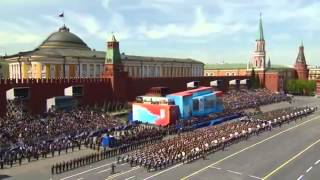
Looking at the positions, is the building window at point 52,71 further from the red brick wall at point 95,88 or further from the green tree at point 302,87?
the green tree at point 302,87

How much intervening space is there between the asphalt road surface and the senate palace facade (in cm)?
2759

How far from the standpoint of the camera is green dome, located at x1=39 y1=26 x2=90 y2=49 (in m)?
73.8

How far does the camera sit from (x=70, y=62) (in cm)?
6378

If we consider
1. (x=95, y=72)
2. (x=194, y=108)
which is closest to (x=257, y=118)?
(x=194, y=108)

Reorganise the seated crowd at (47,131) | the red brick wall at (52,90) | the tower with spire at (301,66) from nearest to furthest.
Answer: the seated crowd at (47,131)
the red brick wall at (52,90)
the tower with spire at (301,66)

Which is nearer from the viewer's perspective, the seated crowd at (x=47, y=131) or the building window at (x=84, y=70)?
the seated crowd at (x=47, y=131)

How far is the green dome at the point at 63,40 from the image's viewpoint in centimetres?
7375

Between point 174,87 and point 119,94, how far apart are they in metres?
14.6

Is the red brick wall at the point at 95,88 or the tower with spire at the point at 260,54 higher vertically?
the tower with spire at the point at 260,54

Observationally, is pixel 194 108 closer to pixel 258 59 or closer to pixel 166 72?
pixel 166 72

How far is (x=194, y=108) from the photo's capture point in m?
51.8

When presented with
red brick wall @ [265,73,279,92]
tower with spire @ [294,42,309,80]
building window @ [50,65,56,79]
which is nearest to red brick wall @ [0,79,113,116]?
building window @ [50,65,56,79]

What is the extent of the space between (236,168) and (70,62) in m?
41.7

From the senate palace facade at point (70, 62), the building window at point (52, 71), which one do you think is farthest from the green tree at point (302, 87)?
the building window at point (52, 71)
